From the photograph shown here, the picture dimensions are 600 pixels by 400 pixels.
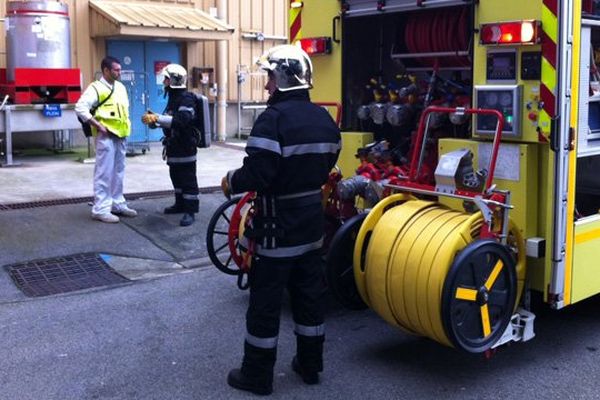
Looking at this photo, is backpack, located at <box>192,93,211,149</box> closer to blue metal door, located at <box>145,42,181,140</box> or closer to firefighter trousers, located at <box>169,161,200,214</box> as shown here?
firefighter trousers, located at <box>169,161,200,214</box>

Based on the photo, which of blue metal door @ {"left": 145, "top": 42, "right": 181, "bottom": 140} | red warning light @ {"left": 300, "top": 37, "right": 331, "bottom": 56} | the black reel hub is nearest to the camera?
the black reel hub

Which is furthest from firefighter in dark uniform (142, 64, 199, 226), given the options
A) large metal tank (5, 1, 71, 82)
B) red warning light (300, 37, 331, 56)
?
large metal tank (5, 1, 71, 82)

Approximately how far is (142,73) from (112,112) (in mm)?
6389

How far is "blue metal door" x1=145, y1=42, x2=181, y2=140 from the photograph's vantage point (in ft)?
45.9

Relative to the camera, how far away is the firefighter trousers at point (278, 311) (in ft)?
12.9

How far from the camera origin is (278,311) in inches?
156

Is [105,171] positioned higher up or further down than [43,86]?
further down

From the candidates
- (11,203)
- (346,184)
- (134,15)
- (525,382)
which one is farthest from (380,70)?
(134,15)

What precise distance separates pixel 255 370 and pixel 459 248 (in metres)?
1.24

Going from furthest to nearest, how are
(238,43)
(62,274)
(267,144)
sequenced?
1. (238,43)
2. (62,274)
3. (267,144)

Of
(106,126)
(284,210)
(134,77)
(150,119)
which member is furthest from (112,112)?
(134,77)

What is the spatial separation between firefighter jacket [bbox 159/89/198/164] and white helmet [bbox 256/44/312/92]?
145 inches

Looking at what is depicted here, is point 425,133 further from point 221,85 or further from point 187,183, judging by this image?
point 221,85

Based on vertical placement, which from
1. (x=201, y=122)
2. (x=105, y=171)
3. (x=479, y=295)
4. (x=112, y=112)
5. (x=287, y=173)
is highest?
(x=112, y=112)
